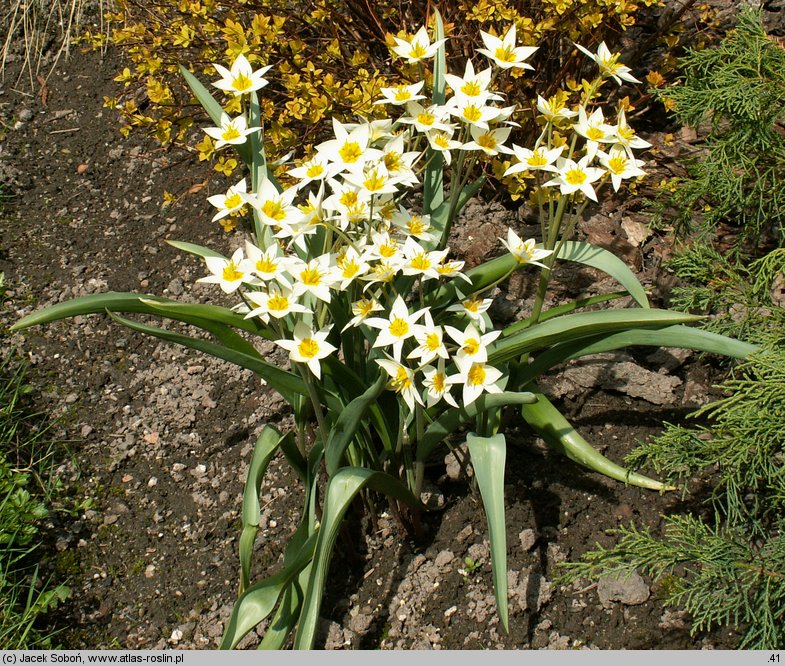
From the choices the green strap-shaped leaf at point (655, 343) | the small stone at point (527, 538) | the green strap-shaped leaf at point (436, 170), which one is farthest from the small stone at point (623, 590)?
the green strap-shaped leaf at point (436, 170)

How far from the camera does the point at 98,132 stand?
3.53 m

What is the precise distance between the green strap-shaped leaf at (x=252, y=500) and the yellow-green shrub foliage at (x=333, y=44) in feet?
3.24

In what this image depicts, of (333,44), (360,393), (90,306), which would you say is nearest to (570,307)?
(360,393)

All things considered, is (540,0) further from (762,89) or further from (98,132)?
(98,132)

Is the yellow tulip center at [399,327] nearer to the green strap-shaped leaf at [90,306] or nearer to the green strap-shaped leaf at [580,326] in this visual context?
the green strap-shaped leaf at [580,326]

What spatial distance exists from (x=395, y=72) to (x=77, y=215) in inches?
55.2

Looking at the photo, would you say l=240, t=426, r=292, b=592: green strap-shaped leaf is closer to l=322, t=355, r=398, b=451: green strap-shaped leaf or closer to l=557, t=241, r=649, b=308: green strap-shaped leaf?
→ l=322, t=355, r=398, b=451: green strap-shaped leaf

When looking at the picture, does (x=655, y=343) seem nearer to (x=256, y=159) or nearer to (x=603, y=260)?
(x=603, y=260)

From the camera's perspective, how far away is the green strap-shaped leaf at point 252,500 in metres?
1.67

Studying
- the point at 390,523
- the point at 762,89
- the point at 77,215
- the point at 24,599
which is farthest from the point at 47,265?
the point at 762,89

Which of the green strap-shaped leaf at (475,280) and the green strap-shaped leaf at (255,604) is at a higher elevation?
the green strap-shaped leaf at (475,280)

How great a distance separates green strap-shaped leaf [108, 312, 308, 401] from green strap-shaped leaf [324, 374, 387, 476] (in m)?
0.14

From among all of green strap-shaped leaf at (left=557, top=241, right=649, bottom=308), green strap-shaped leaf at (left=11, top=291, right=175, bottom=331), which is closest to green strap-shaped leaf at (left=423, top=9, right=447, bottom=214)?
green strap-shaped leaf at (left=557, top=241, right=649, bottom=308)

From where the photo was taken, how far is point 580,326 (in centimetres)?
164
